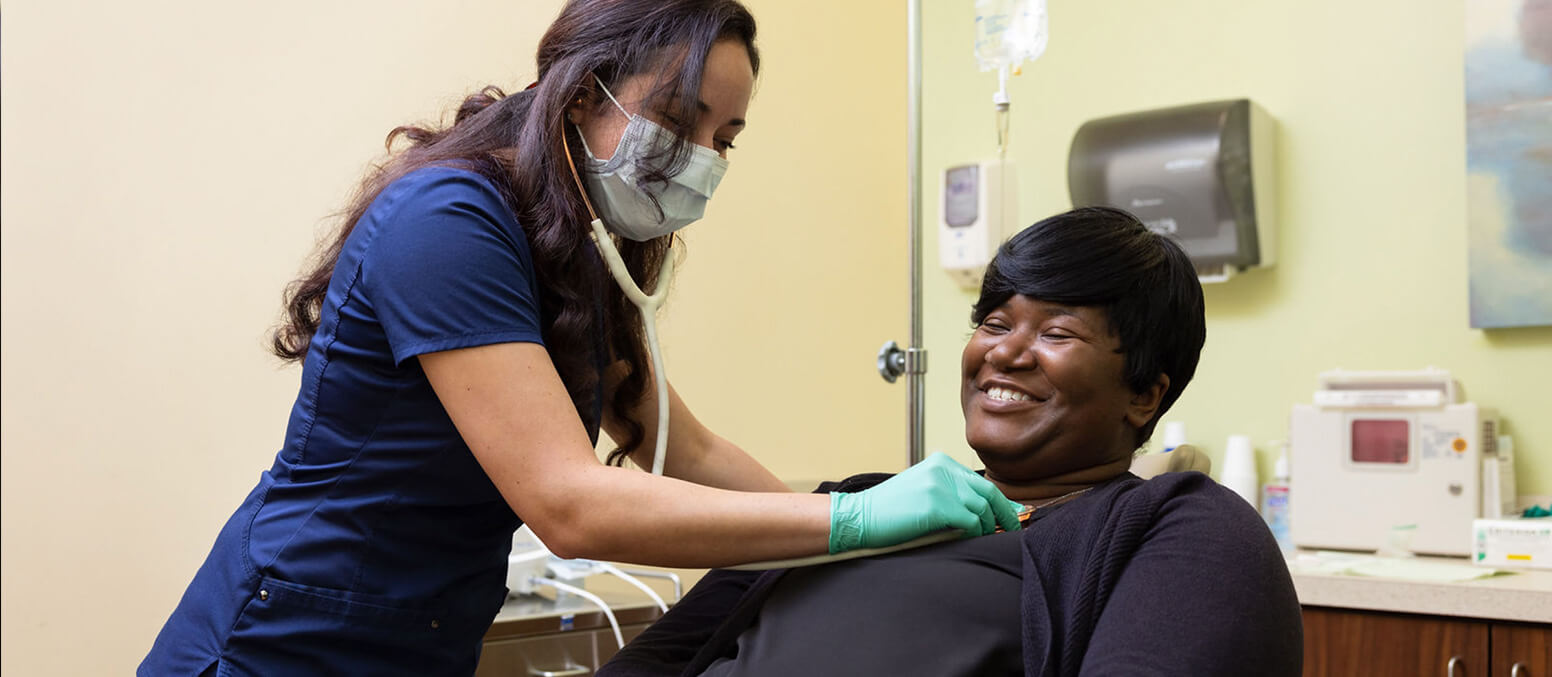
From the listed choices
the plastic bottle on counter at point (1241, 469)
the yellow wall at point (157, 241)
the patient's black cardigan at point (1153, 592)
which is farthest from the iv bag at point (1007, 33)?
the patient's black cardigan at point (1153, 592)

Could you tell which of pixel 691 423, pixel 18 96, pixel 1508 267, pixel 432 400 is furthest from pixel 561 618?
pixel 1508 267

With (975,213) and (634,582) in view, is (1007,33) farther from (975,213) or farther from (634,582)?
(634,582)

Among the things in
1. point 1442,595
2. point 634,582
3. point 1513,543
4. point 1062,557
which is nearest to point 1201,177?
point 1513,543

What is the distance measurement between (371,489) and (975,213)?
7.13 ft

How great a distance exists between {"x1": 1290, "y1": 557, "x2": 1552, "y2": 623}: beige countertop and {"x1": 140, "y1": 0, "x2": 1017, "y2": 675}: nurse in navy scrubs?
3.50 ft

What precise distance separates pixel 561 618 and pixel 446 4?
119cm

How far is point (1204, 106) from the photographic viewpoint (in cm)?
277

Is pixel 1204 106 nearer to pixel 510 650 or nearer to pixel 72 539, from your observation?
pixel 510 650

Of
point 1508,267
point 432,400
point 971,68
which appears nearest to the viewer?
point 432,400

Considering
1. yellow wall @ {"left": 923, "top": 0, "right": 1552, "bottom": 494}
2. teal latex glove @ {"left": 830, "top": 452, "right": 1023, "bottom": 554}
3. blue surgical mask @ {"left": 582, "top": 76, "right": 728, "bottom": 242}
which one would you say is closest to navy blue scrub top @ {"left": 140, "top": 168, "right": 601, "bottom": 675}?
blue surgical mask @ {"left": 582, "top": 76, "right": 728, "bottom": 242}

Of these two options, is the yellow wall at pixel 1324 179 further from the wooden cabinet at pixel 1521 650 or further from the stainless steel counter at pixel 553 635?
the stainless steel counter at pixel 553 635

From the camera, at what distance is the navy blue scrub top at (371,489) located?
1021 millimetres

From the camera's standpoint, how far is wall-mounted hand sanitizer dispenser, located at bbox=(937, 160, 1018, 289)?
119 inches

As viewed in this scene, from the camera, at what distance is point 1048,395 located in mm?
1190
